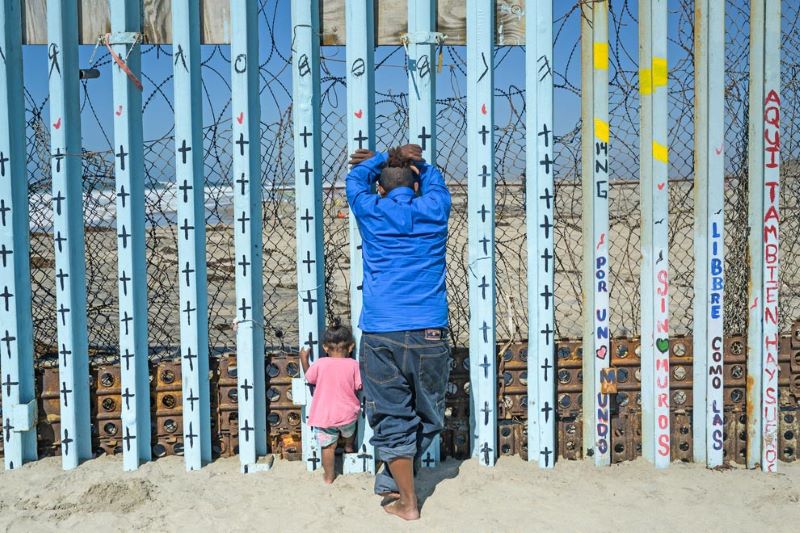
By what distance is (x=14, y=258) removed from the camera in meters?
4.44

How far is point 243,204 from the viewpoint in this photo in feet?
14.5

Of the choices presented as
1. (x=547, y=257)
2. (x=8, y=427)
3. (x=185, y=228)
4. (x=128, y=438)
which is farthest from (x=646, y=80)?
(x=8, y=427)

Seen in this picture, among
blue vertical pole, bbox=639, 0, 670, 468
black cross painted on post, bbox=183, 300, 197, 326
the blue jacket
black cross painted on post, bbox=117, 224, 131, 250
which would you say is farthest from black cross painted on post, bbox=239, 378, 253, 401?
blue vertical pole, bbox=639, 0, 670, 468

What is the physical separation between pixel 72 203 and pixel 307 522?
218 centimetres

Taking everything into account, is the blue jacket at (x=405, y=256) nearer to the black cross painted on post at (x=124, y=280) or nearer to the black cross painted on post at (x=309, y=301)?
the black cross painted on post at (x=309, y=301)

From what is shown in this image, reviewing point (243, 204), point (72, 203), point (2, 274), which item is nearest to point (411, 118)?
point (243, 204)

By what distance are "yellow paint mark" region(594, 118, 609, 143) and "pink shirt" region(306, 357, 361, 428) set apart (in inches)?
73.1

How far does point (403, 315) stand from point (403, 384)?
1.17 ft

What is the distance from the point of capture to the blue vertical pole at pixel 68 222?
173 inches

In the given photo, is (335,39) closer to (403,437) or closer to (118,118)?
(118,118)

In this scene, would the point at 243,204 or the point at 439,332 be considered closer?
the point at 439,332

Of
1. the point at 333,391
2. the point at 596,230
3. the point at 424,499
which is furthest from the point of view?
the point at 596,230

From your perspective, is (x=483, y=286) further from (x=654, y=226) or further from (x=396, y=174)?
(x=654, y=226)

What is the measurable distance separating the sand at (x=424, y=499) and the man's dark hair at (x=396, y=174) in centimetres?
165
